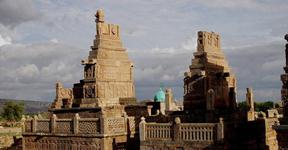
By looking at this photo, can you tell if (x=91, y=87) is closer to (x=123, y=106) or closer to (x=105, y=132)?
(x=123, y=106)

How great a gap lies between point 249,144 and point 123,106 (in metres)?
8.86

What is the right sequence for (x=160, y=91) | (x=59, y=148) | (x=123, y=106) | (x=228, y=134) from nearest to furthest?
(x=228, y=134), (x=59, y=148), (x=123, y=106), (x=160, y=91)

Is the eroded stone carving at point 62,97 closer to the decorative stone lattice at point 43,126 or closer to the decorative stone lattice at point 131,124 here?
the decorative stone lattice at point 43,126

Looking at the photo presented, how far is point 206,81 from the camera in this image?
20.4 meters

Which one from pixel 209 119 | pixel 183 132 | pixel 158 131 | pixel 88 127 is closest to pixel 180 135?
pixel 183 132

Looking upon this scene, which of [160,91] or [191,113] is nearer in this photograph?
[191,113]

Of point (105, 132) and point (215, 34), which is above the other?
point (215, 34)

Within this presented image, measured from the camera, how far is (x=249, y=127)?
63.1 feet

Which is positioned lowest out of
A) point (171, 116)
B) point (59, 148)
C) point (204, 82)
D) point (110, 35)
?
point (59, 148)

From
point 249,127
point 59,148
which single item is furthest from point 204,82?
point 59,148

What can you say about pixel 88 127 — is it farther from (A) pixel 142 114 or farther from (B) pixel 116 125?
(A) pixel 142 114

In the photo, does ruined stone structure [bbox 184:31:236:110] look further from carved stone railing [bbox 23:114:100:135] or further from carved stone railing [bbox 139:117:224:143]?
carved stone railing [bbox 23:114:100:135]

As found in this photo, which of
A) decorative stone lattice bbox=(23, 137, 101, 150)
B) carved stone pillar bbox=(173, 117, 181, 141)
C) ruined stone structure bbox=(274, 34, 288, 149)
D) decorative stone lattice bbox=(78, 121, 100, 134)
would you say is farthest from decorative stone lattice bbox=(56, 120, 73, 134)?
ruined stone structure bbox=(274, 34, 288, 149)

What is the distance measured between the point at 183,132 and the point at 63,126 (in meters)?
6.86
